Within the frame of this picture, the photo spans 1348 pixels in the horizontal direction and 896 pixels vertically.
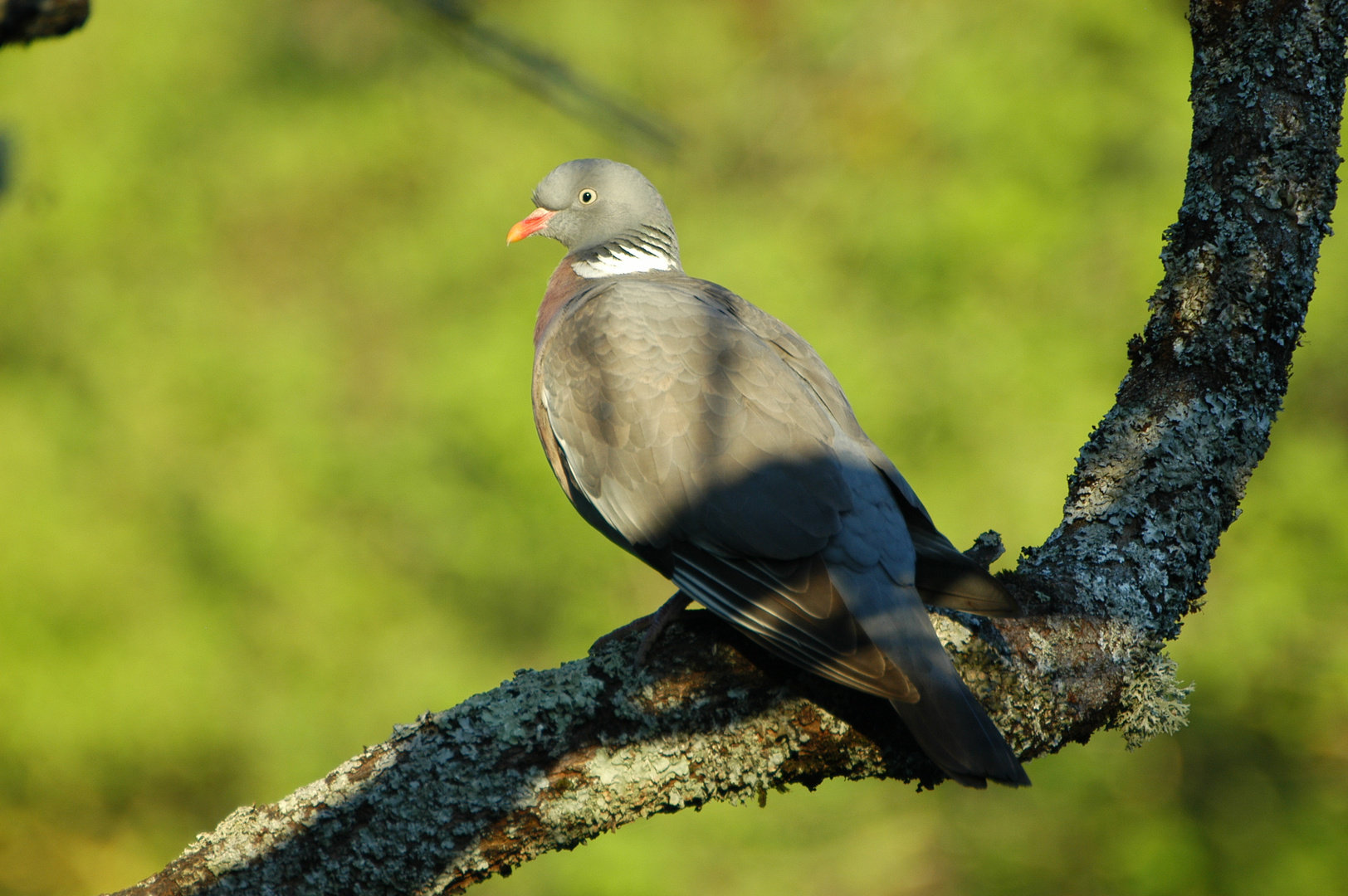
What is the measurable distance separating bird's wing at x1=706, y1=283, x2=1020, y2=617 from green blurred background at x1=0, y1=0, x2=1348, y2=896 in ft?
8.30

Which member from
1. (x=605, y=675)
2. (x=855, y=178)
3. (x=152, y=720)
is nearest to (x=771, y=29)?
(x=855, y=178)

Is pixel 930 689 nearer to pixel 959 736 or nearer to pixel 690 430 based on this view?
pixel 959 736

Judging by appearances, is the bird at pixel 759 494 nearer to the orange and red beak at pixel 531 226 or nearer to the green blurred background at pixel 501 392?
the orange and red beak at pixel 531 226

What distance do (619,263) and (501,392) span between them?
→ 8.82ft

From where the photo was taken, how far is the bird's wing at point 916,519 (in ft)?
6.55

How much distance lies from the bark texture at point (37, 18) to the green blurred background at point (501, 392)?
381cm

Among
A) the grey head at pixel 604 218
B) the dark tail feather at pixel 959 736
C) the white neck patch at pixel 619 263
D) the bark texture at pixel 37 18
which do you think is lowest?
the dark tail feather at pixel 959 736

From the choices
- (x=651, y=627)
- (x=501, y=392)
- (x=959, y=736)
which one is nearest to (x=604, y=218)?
(x=651, y=627)

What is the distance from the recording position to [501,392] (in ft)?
19.5

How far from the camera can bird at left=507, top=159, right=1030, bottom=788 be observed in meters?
1.87

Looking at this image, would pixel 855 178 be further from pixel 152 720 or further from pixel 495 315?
pixel 152 720

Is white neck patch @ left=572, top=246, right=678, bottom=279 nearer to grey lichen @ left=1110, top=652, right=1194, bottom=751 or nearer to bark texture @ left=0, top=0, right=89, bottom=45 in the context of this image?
grey lichen @ left=1110, top=652, right=1194, bottom=751

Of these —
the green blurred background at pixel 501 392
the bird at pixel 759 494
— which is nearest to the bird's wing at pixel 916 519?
the bird at pixel 759 494

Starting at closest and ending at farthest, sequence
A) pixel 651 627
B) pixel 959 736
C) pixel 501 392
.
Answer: pixel 959 736 < pixel 651 627 < pixel 501 392
